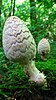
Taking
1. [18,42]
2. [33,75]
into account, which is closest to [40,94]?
[33,75]

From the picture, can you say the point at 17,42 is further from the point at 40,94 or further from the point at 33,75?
the point at 40,94

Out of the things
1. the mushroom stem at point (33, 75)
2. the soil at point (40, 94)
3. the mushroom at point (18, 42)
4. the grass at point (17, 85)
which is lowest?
the soil at point (40, 94)

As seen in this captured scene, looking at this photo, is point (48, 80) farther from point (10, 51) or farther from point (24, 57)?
point (10, 51)

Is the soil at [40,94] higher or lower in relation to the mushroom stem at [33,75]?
lower

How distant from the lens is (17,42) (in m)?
1.89

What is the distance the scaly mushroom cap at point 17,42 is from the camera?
1.89 m

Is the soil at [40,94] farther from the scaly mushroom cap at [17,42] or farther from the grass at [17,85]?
the scaly mushroom cap at [17,42]

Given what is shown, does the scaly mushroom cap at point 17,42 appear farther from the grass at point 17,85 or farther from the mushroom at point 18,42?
the grass at point 17,85

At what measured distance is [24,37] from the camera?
1916mm

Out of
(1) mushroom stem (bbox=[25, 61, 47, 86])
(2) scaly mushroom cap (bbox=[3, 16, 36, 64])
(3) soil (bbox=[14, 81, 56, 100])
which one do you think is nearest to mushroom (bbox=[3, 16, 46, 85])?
(2) scaly mushroom cap (bbox=[3, 16, 36, 64])

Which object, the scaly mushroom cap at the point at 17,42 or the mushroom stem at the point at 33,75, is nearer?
the scaly mushroom cap at the point at 17,42

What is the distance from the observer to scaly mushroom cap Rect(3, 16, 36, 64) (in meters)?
1.89

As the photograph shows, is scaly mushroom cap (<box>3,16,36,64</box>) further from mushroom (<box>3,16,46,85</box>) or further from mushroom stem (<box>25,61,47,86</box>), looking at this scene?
mushroom stem (<box>25,61,47,86</box>)

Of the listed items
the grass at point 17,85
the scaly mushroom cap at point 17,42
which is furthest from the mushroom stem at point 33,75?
the scaly mushroom cap at point 17,42
